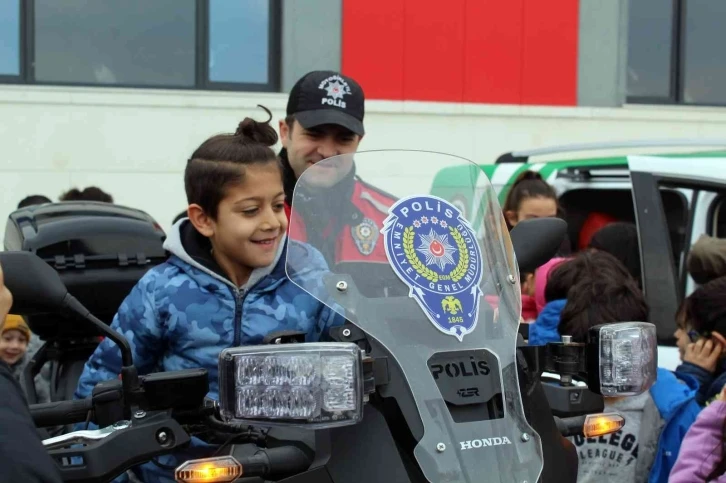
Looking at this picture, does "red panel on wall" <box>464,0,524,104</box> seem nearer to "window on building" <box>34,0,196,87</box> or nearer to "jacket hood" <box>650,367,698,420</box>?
"window on building" <box>34,0,196,87</box>

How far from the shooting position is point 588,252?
14.0ft

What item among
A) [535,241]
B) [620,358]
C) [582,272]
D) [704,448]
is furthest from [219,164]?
[582,272]

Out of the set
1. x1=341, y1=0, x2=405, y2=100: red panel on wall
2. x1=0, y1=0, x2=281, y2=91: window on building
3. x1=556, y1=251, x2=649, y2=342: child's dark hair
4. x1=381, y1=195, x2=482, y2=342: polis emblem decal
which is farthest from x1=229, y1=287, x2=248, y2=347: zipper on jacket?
x1=0, y1=0, x2=281, y2=91: window on building

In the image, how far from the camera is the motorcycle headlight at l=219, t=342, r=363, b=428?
2.01 metres

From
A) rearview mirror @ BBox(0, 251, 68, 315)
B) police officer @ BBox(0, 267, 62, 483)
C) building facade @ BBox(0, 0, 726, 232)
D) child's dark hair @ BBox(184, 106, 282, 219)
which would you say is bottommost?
police officer @ BBox(0, 267, 62, 483)

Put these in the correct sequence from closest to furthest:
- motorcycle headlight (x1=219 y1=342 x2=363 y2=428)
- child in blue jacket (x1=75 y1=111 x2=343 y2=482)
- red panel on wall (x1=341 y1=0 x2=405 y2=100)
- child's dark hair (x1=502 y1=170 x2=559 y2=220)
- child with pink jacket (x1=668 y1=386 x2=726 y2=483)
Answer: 1. motorcycle headlight (x1=219 y1=342 x2=363 y2=428)
2. child in blue jacket (x1=75 y1=111 x2=343 y2=482)
3. child with pink jacket (x1=668 y1=386 x2=726 y2=483)
4. child's dark hair (x1=502 y1=170 x2=559 y2=220)
5. red panel on wall (x1=341 y1=0 x2=405 y2=100)

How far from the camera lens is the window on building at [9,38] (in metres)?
10.4

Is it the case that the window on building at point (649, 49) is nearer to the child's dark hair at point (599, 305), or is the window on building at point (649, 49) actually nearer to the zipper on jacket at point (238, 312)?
the child's dark hair at point (599, 305)

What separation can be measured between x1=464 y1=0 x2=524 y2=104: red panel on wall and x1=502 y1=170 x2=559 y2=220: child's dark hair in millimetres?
6054

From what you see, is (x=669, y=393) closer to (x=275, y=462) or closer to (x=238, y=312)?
(x=238, y=312)

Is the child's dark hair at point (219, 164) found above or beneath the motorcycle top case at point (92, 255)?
above

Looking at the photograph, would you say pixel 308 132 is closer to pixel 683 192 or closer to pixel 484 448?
pixel 484 448

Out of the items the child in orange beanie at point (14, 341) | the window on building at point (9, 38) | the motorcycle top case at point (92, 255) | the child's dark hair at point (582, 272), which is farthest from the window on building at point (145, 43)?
the child's dark hair at point (582, 272)

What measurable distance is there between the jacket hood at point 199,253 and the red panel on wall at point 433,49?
329 inches
